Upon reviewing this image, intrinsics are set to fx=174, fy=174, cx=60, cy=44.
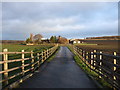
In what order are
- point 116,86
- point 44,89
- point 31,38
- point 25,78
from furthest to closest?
point 31,38, point 25,78, point 44,89, point 116,86

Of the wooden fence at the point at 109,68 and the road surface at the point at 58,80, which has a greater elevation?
the wooden fence at the point at 109,68

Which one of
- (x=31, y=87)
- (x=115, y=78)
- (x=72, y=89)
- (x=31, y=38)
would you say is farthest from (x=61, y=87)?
(x=31, y=38)

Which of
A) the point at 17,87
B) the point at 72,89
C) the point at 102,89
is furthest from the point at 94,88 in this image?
the point at 17,87

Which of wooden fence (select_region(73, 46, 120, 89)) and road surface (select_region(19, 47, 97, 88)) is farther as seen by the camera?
road surface (select_region(19, 47, 97, 88))

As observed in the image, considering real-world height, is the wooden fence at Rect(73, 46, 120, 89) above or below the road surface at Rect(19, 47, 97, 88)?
above

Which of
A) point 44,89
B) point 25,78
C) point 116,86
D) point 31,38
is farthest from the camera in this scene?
point 31,38

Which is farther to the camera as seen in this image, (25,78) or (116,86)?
(25,78)

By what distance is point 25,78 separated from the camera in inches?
317

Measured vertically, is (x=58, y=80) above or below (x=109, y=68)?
below

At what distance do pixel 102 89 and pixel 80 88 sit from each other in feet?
2.67

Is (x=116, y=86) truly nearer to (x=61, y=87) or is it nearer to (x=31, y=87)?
(x=61, y=87)

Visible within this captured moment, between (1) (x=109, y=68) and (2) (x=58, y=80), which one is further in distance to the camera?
(1) (x=109, y=68)

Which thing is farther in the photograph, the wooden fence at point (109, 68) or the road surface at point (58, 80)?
the road surface at point (58, 80)

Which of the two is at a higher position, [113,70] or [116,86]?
[113,70]
